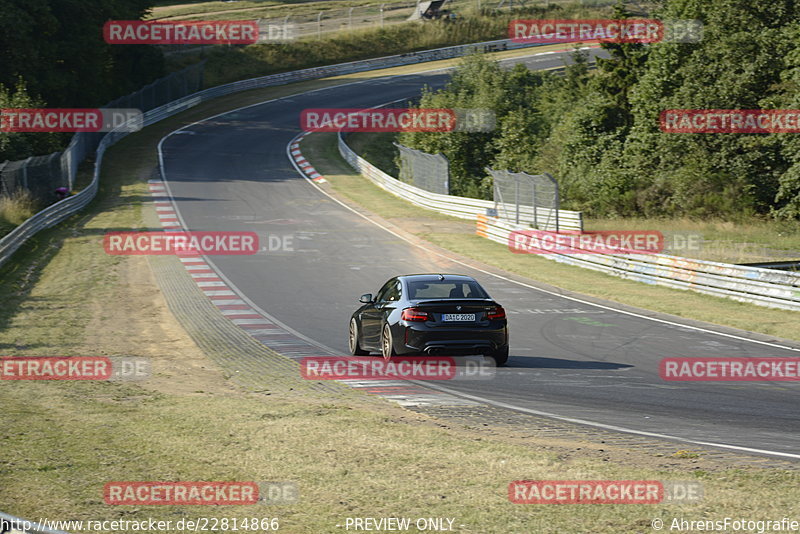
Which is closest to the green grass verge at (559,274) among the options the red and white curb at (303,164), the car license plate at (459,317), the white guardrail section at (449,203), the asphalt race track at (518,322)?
the white guardrail section at (449,203)

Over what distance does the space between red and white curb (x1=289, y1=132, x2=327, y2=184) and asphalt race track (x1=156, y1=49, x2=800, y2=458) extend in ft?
2.44

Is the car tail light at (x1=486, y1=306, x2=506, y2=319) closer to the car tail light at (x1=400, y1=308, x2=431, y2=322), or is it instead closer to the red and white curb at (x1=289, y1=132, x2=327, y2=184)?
the car tail light at (x1=400, y1=308, x2=431, y2=322)

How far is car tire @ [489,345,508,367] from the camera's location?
14228 mm

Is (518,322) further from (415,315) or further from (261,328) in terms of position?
(415,315)

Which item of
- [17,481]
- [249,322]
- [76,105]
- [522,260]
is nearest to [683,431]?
[17,481]

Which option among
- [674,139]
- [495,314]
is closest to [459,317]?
[495,314]

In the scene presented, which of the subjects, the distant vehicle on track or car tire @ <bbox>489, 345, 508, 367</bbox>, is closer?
the distant vehicle on track

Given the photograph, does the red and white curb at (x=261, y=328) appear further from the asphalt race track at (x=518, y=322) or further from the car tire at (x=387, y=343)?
the car tire at (x=387, y=343)

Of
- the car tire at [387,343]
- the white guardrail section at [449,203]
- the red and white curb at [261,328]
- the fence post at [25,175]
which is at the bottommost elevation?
the red and white curb at [261,328]

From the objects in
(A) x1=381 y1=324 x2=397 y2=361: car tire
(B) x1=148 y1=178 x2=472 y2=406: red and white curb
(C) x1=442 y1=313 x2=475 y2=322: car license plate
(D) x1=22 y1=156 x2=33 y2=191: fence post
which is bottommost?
(B) x1=148 y1=178 x2=472 y2=406: red and white curb

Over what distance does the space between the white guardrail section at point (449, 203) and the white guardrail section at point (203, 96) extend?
13025 millimetres

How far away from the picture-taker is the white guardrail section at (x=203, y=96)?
98.7 ft

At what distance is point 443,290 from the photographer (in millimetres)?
14812

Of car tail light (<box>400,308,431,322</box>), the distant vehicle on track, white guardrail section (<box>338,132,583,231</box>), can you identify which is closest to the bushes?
white guardrail section (<box>338,132,583,231</box>)
